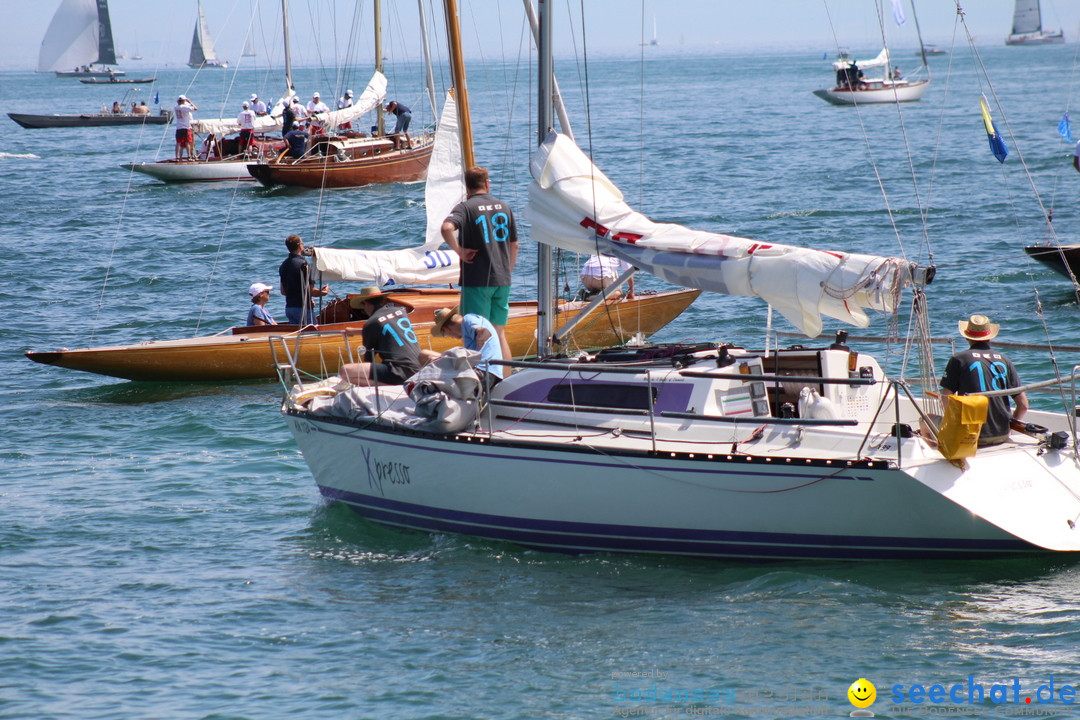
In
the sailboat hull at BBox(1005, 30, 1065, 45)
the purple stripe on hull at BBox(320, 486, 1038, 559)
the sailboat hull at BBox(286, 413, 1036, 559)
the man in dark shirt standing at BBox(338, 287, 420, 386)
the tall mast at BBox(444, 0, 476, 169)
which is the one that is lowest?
the purple stripe on hull at BBox(320, 486, 1038, 559)

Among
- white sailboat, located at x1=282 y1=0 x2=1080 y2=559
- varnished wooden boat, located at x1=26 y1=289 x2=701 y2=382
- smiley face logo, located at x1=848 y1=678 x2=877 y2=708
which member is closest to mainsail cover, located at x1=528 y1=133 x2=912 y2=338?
white sailboat, located at x1=282 y1=0 x2=1080 y2=559

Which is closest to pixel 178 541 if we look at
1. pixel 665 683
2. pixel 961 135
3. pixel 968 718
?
pixel 665 683

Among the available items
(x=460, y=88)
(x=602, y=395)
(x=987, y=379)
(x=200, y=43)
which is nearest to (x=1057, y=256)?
(x=460, y=88)

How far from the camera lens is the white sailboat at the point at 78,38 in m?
123

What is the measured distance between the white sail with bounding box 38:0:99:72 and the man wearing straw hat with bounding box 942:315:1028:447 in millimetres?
129086

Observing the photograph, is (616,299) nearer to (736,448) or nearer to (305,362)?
(305,362)

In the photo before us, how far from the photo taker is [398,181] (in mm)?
35656

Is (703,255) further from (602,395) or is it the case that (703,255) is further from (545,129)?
(545,129)

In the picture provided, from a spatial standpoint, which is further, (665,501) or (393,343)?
(393,343)

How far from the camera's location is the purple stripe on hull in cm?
855

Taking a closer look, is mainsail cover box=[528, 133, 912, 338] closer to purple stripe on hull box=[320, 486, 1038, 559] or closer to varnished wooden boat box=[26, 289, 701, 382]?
purple stripe on hull box=[320, 486, 1038, 559]

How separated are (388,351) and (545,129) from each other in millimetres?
2539

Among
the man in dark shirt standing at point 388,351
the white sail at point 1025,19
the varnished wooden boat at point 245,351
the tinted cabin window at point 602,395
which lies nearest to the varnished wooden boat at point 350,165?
the varnished wooden boat at point 245,351

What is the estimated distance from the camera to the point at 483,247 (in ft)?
34.7
